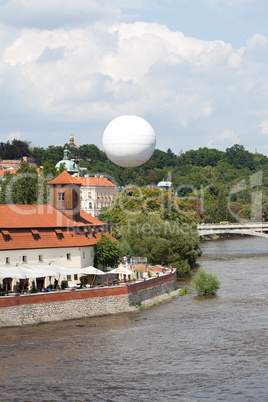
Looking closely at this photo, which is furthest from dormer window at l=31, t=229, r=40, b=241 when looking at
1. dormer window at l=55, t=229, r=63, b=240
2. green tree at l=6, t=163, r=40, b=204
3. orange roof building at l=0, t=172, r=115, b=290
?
green tree at l=6, t=163, r=40, b=204

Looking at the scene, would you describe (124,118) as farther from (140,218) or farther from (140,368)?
→ (140,218)

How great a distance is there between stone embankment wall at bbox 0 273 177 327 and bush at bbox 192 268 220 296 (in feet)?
20.1

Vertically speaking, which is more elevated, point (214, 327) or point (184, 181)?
point (184, 181)

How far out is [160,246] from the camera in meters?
63.5

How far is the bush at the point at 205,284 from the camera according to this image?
51406 mm

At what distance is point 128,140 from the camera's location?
43562mm

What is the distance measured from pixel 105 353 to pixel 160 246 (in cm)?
3013

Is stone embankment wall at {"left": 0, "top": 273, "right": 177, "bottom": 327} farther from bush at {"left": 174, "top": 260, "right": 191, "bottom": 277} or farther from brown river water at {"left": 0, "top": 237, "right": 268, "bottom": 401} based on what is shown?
bush at {"left": 174, "top": 260, "right": 191, "bottom": 277}

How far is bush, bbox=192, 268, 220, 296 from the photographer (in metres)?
51.4

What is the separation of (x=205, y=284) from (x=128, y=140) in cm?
1338

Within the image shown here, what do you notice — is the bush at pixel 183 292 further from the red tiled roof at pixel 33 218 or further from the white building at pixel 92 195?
the white building at pixel 92 195

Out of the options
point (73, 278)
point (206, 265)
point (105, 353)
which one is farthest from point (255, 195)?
point (105, 353)

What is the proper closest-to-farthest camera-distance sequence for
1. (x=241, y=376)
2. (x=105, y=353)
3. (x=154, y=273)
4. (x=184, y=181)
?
(x=241, y=376) → (x=105, y=353) → (x=154, y=273) → (x=184, y=181)

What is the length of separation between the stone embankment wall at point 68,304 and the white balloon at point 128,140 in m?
7.79
